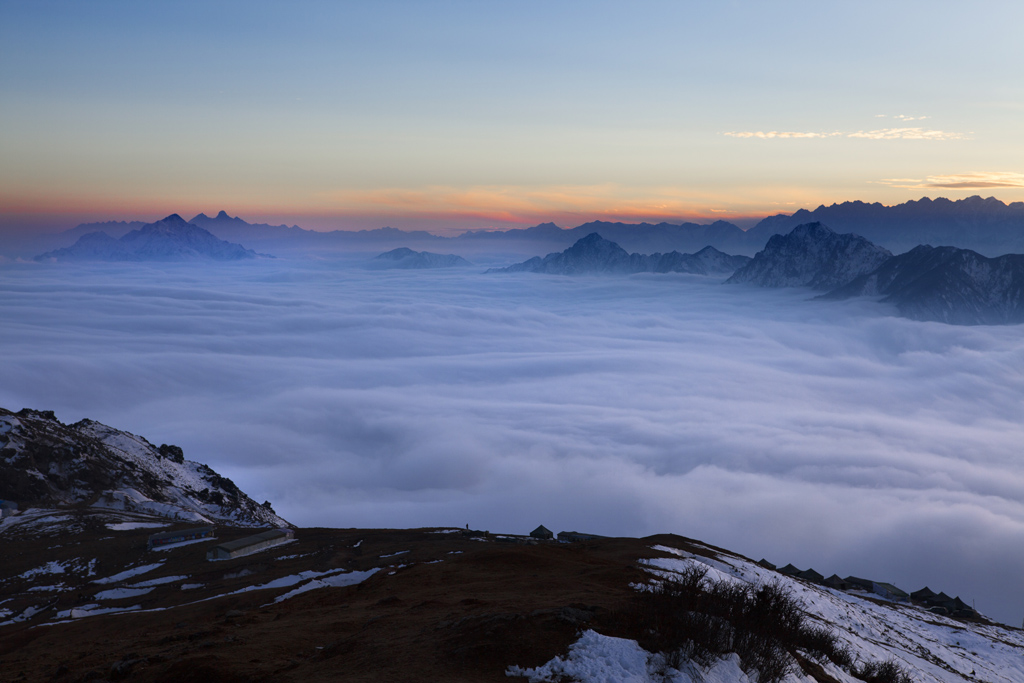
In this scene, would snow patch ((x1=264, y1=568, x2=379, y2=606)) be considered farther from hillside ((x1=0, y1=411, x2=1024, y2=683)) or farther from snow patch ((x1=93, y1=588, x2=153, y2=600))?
snow patch ((x1=93, y1=588, x2=153, y2=600))

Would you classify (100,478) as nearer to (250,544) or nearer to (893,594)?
(250,544)

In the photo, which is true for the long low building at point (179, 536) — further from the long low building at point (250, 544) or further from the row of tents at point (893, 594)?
the row of tents at point (893, 594)

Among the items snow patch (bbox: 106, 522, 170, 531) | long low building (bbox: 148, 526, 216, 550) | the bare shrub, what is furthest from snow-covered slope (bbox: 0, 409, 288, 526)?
the bare shrub

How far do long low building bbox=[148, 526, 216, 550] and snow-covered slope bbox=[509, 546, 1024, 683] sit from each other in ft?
174

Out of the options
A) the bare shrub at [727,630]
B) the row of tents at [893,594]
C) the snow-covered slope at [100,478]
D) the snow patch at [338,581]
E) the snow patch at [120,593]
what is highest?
the bare shrub at [727,630]

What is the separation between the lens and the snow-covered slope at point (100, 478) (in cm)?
8744

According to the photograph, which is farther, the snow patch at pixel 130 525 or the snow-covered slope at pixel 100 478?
the snow-covered slope at pixel 100 478

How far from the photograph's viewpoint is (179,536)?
216 feet

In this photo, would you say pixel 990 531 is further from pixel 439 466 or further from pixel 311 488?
pixel 311 488

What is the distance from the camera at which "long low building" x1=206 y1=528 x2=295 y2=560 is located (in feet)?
195

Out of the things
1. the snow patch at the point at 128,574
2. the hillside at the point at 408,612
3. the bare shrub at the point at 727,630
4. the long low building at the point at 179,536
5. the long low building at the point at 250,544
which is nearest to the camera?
the hillside at the point at 408,612

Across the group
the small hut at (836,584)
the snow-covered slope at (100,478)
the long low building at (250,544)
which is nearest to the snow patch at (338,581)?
the long low building at (250,544)

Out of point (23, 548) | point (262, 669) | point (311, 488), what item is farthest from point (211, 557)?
point (311, 488)

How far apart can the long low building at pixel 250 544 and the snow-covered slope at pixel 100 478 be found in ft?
88.8
